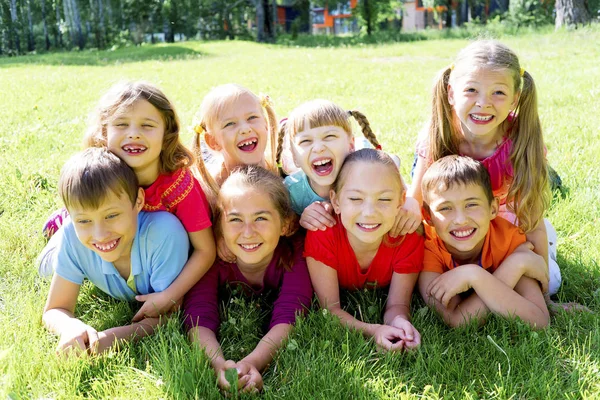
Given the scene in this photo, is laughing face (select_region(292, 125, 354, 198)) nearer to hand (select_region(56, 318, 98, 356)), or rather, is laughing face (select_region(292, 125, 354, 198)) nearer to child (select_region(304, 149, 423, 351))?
child (select_region(304, 149, 423, 351))

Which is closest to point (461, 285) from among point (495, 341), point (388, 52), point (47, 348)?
point (495, 341)

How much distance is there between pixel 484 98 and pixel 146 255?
202 centimetres

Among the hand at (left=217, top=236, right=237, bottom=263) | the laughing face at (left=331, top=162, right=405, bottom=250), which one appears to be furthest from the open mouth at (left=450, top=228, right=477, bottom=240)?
the hand at (left=217, top=236, right=237, bottom=263)

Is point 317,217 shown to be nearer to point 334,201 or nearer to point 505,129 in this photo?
point 334,201

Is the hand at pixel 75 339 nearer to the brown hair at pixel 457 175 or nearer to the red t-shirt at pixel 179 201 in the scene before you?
the red t-shirt at pixel 179 201

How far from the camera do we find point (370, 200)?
2.77 meters

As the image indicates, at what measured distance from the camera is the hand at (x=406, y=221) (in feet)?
9.48

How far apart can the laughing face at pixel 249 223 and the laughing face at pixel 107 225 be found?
0.49m

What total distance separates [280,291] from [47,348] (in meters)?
1.18

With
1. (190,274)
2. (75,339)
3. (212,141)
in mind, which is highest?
(212,141)

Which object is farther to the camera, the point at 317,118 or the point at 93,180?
the point at 317,118

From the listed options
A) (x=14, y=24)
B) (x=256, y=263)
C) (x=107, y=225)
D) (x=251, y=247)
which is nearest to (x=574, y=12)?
(x=256, y=263)

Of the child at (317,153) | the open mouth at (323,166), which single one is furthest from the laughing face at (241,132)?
the open mouth at (323,166)

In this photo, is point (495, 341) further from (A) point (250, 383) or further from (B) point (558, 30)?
(B) point (558, 30)
